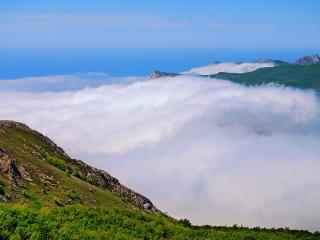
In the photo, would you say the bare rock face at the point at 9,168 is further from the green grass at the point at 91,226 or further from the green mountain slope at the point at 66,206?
the green grass at the point at 91,226

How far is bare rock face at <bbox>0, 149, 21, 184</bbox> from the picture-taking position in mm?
40594

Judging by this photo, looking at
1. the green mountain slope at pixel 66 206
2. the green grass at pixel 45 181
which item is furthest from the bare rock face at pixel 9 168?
the green grass at pixel 45 181

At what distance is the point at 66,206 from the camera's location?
1404 inches

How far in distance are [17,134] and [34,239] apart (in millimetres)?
34610

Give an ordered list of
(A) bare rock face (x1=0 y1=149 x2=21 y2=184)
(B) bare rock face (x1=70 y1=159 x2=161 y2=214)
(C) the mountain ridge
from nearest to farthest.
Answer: (A) bare rock face (x1=0 y1=149 x2=21 y2=184), (C) the mountain ridge, (B) bare rock face (x1=70 y1=159 x2=161 y2=214)

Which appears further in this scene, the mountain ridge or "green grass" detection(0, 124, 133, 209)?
the mountain ridge

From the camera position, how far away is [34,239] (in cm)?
2559

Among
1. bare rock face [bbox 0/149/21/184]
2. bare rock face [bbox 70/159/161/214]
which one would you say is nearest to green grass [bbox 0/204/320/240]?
bare rock face [bbox 0/149/21/184]

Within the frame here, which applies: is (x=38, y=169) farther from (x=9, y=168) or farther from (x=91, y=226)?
(x=91, y=226)

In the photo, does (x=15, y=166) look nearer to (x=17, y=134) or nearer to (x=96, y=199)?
(x=96, y=199)

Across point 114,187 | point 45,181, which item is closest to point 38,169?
point 45,181

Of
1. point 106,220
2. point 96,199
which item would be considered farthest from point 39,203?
point 96,199

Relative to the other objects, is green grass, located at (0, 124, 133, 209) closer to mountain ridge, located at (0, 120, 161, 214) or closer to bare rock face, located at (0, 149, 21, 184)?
mountain ridge, located at (0, 120, 161, 214)

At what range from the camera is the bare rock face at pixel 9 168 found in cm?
4059
